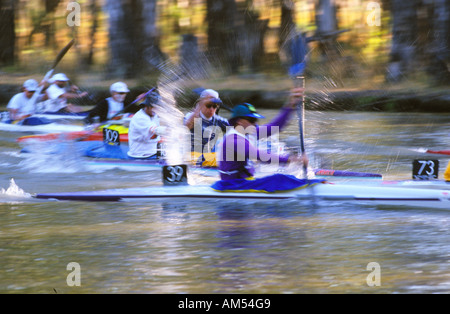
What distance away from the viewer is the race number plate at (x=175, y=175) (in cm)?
887

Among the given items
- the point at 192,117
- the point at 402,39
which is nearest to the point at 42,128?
the point at 192,117

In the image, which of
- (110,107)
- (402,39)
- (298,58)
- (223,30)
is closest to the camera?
(298,58)

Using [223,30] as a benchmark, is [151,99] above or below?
below

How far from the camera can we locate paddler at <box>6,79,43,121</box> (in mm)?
16078

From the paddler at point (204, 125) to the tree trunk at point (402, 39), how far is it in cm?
1158

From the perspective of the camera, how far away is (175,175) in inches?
350

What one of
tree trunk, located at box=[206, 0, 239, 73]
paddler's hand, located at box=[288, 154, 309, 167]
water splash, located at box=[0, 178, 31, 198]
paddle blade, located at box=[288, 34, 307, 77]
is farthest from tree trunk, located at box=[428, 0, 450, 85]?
water splash, located at box=[0, 178, 31, 198]

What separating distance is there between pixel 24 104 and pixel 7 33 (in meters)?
12.9

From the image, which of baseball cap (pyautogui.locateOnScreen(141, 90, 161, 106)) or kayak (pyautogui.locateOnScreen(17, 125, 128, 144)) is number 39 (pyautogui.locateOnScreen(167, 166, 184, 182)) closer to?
baseball cap (pyautogui.locateOnScreen(141, 90, 161, 106))

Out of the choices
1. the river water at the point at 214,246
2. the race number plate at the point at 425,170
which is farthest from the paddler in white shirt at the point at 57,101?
the race number plate at the point at 425,170

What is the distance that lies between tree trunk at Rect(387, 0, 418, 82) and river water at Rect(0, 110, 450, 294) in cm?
1121

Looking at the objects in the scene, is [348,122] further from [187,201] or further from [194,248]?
[194,248]

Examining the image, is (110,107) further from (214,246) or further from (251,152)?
(214,246)
